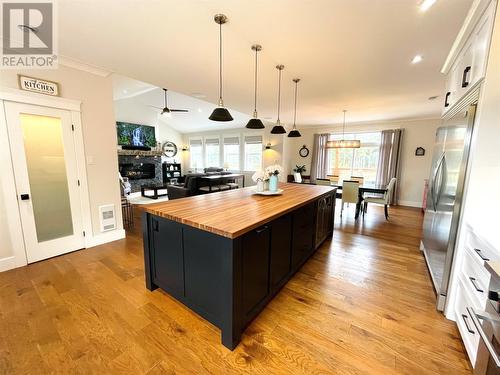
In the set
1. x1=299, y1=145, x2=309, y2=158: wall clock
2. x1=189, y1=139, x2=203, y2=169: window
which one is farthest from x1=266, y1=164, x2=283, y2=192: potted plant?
x1=189, y1=139, x2=203, y2=169: window

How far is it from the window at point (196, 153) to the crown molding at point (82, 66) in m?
7.66

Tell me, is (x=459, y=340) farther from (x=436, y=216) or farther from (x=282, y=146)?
(x=282, y=146)

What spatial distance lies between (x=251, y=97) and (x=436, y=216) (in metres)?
3.74

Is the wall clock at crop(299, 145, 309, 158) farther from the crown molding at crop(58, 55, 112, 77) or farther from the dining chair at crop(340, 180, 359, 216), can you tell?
the crown molding at crop(58, 55, 112, 77)

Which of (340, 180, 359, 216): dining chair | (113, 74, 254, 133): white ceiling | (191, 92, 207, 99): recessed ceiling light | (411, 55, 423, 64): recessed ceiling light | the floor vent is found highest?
(113, 74, 254, 133): white ceiling

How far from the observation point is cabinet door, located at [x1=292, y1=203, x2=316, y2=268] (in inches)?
91.2

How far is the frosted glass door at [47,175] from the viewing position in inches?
104

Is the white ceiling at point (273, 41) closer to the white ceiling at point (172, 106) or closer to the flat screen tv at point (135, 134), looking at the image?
the white ceiling at point (172, 106)

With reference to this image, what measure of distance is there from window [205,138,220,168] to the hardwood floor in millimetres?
7939

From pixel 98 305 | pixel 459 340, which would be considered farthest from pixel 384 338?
pixel 98 305

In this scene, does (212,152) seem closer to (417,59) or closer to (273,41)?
(273,41)

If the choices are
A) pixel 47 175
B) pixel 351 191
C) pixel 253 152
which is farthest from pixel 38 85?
pixel 253 152

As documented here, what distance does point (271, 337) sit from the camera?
1623mm

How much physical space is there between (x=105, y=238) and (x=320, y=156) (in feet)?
23.0
